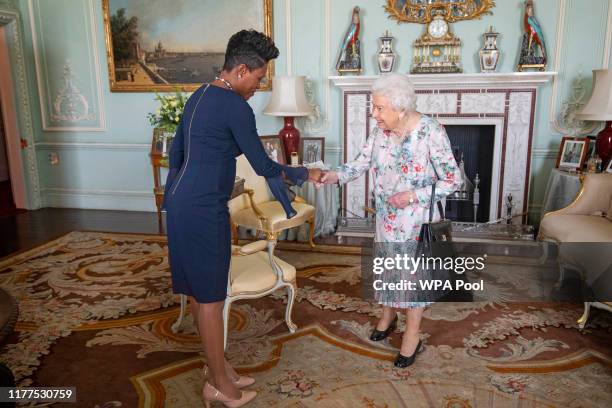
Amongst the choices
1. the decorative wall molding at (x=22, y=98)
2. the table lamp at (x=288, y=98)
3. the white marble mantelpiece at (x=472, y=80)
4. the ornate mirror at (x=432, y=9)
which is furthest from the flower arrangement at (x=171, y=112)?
the decorative wall molding at (x=22, y=98)

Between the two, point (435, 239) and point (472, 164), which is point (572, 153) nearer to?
point (472, 164)

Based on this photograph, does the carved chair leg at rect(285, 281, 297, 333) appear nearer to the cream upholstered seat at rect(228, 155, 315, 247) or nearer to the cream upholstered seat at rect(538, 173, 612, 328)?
the cream upholstered seat at rect(228, 155, 315, 247)

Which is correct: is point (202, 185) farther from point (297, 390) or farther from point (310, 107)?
point (310, 107)

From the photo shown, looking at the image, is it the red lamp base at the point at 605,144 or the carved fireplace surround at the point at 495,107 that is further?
the carved fireplace surround at the point at 495,107

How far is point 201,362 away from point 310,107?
330 centimetres

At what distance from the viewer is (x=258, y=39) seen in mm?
1973

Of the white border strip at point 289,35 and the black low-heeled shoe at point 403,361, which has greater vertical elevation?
the white border strip at point 289,35

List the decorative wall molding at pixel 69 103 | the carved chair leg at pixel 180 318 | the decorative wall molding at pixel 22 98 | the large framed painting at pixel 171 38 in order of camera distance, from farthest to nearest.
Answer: the decorative wall molding at pixel 69 103, the decorative wall molding at pixel 22 98, the large framed painting at pixel 171 38, the carved chair leg at pixel 180 318

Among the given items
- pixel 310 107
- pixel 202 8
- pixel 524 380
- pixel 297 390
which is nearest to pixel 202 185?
pixel 297 390

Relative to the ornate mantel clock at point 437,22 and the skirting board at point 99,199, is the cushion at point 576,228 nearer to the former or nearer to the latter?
the ornate mantel clock at point 437,22

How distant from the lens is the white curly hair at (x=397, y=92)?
2.31m

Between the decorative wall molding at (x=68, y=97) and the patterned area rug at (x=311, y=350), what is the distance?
9.54ft

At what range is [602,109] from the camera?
4.20 metres

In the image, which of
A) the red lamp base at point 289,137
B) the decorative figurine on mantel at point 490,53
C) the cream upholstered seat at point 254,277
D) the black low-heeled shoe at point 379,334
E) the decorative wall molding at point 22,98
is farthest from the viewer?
the decorative wall molding at point 22,98
